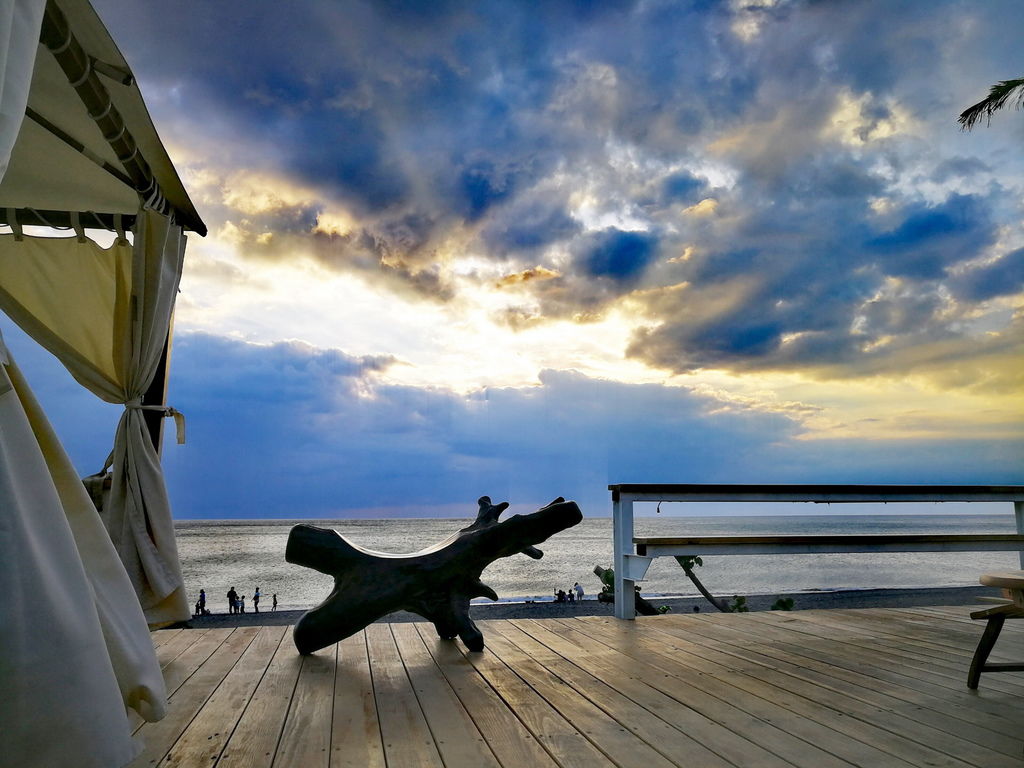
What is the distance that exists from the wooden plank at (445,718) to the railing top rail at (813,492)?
1.75 metres

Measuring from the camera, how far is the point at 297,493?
104 feet

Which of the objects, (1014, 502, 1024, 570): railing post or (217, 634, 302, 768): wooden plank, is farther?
(1014, 502, 1024, 570): railing post

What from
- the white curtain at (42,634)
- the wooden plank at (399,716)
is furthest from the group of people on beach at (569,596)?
the white curtain at (42,634)

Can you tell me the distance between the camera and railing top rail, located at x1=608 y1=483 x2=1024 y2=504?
4.00 meters

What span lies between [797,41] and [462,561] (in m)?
8.35

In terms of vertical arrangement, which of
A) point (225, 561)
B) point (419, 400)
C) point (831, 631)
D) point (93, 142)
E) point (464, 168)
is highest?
point (464, 168)

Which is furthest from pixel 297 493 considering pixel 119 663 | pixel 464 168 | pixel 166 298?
pixel 119 663

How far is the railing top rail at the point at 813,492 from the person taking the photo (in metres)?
4.00

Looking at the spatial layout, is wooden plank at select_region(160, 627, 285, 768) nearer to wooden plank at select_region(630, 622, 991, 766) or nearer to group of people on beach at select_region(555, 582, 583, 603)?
wooden plank at select_region(630, 622, 991, 766)

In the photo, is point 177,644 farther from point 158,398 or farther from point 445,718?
point 445,718

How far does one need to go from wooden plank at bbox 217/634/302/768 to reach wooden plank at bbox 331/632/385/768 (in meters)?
0.17

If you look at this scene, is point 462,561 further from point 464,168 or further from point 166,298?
point 464,168

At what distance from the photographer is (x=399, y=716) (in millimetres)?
2018

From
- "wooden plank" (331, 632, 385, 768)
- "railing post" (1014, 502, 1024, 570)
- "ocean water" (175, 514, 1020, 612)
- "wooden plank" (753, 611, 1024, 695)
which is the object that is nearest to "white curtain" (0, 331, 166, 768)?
"wooden plank" (331, 632, 385, 768)
